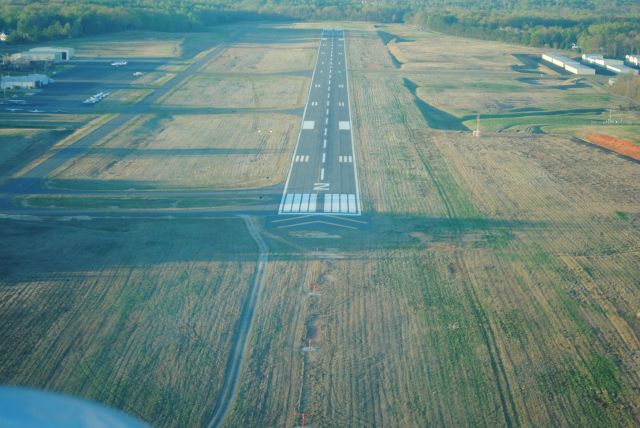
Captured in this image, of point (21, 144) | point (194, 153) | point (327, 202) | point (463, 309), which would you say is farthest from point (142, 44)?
point (463, 309)

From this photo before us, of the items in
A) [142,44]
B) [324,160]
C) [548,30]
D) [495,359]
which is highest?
[548,30]

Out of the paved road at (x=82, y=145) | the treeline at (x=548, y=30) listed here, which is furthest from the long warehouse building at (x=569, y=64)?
the paved road at (x=82, y=145)

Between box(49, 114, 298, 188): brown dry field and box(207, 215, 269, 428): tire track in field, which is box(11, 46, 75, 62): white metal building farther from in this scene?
box(207, 215, 269, 428): tire track in field

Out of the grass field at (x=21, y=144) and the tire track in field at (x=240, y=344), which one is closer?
the tire track in field at (x=240, y=344)

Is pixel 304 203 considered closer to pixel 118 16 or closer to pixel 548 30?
pixel 548 30

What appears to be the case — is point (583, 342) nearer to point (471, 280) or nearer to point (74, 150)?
point (471, 280)

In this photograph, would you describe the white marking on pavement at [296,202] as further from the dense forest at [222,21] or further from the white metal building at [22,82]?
the dense forest at [222,21]
